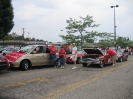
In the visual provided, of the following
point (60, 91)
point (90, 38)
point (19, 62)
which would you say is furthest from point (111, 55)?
point (90, 38)

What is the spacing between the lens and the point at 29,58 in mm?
12352

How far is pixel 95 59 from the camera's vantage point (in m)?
14.3

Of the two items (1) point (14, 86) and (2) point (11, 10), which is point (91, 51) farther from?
(1) point (14, 86)

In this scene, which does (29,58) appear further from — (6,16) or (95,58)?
(95,58)

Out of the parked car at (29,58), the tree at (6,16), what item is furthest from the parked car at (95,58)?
the tree at (6,16)

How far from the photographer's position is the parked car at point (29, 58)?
38.5ft

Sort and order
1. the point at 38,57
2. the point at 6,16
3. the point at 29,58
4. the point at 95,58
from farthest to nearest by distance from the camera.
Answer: the point at 95,58 < the point at 6,16 < the point at 38,57 < the point at 29,58

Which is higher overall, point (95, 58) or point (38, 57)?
point (38, 57)

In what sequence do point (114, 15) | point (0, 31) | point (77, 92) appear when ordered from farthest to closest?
point (114, 15) < point (0, 31) < point (77, 92)

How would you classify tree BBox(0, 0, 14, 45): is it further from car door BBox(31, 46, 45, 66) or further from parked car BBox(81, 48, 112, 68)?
parked car BBox(81, 48, 112, 68)

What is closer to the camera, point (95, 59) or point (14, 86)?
point (14, 86)

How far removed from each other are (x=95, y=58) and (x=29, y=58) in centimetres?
510

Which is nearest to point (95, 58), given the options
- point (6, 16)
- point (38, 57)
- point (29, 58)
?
point (38, 57)

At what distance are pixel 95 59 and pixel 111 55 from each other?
6.59ft
